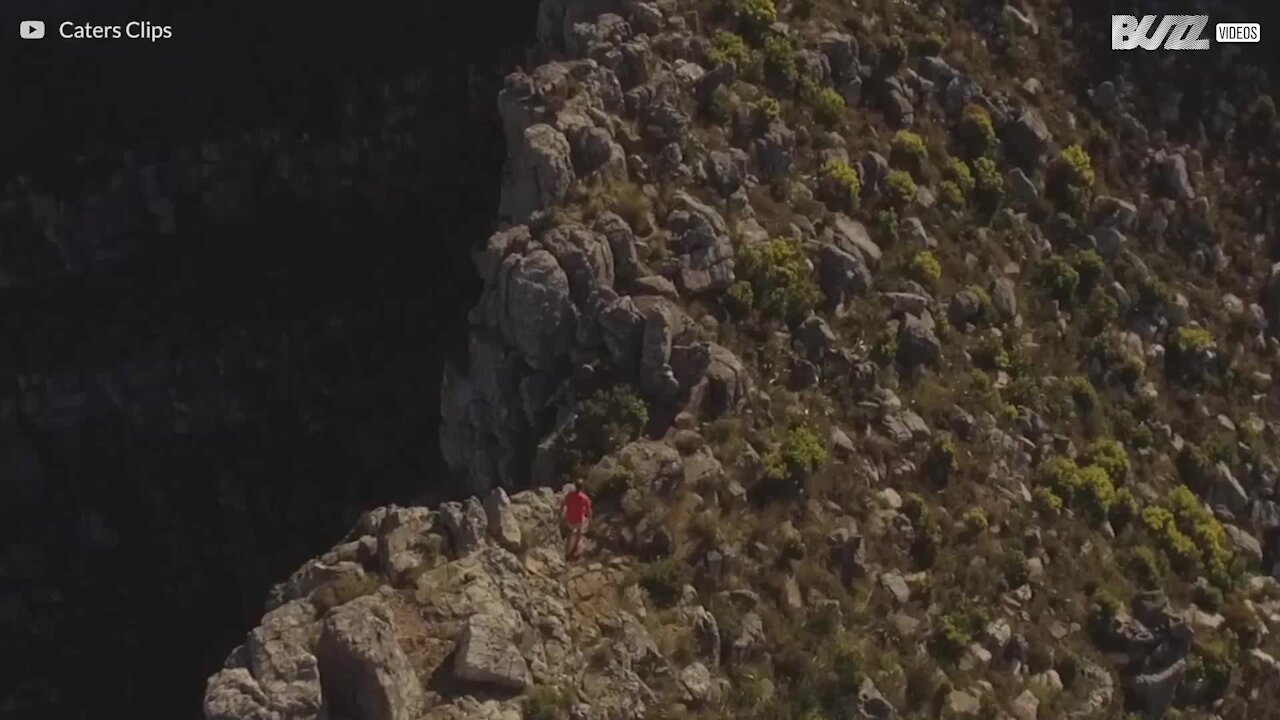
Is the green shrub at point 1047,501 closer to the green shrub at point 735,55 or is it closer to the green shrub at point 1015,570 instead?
the green shrub at point 1015,570

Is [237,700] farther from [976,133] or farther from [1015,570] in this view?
[976,133]

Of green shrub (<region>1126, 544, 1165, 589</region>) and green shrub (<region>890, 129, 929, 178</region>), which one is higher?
green shrub (<region>890, 129, 929, 178</region>)

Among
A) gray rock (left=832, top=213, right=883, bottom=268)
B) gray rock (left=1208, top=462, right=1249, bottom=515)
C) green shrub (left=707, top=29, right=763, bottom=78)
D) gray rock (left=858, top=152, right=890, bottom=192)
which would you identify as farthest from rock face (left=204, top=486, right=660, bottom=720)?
gray rock (left=1208, top=462, right=1249, bottom=515)

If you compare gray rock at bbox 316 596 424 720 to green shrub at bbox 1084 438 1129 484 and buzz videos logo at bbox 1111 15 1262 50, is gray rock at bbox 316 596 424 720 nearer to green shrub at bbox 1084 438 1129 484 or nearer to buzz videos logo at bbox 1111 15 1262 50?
green shrub at bbox 1084 438 1129 484

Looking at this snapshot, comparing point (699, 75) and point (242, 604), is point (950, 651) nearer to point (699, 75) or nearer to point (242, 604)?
point (699, 75)

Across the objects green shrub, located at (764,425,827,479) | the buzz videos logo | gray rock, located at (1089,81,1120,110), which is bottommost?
green shrub, located at (764,425,827,479)

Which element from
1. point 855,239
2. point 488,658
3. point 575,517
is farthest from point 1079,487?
point 488,658
